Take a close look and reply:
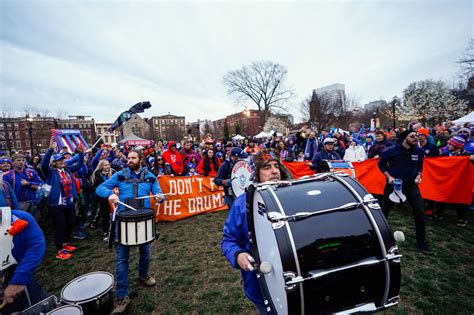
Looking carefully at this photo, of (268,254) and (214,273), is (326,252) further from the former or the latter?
(214,273)

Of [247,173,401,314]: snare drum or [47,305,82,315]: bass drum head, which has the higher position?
[247,173,401,314]: snare drum

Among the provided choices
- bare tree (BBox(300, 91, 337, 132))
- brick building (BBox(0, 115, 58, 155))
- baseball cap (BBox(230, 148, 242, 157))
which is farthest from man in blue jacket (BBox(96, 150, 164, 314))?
bare tree (BBox(300, 91, 337, 132))

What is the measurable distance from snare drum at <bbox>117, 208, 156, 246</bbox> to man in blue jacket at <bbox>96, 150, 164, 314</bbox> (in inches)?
10.5

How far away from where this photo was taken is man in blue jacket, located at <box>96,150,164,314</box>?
3369 millimetres

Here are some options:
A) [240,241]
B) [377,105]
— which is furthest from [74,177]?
[377,105]

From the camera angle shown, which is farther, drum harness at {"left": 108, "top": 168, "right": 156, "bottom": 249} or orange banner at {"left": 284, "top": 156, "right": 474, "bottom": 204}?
orange banner at {"left": 284, "top": 156, "right": 474, "bottom": 204}

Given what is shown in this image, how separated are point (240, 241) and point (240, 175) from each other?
3383mm

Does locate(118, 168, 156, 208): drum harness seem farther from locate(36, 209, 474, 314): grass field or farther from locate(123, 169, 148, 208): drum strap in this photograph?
locate(36, 209, 474, 314): grass field

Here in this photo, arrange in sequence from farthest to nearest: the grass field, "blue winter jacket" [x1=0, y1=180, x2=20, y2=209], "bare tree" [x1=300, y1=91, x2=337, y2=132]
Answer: "bare tree" [x1=300, y1=91, x2=337, y2=132] → the grass field → "blue winter jacket" [x1=0, y1=180, x2=20, y2=209]

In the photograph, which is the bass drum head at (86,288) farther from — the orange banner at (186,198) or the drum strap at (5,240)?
the orange banner at (186,198)

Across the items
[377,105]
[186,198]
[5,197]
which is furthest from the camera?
[377,105]

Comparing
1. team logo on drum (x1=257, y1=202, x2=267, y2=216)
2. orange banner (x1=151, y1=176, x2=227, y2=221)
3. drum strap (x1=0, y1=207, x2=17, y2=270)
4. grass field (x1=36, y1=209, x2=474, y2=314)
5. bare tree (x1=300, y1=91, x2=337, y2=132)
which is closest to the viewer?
team logo on drum (x1=257, y1=202, x2=267, y2=216)

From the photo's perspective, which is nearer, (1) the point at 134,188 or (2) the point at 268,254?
(2) the point at 268,254

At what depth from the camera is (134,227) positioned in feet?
10.4
